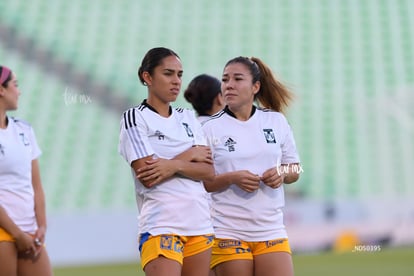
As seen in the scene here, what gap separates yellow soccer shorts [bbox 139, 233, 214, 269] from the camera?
438cm

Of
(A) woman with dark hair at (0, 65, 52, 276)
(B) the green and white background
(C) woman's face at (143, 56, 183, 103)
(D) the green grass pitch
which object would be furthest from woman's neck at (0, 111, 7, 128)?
(B) the green and white background

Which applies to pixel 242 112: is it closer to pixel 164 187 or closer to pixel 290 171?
pixel 290 171

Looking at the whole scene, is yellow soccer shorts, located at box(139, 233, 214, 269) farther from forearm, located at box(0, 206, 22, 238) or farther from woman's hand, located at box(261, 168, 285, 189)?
forearm, located at box(0, 206, 22, 238)

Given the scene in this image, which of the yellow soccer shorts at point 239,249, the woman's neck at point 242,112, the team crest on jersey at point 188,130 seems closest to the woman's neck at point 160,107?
the team crest on jersey at point 188,130

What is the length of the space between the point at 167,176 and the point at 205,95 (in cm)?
144

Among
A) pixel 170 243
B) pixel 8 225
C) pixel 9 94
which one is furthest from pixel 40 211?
pixel 170 243

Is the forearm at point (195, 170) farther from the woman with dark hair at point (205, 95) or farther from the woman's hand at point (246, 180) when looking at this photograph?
the woman with dark hair at point (205, 95)

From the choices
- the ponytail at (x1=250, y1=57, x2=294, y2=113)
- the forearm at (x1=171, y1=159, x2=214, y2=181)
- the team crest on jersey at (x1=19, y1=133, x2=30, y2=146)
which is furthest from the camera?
the ponytail at (x1=250, y1=57, x2=294, y2=113)

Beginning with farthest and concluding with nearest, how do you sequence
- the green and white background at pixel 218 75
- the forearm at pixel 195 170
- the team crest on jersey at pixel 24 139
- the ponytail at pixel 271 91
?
the green and white background at pixel 218 75 < the ponytail at pixel 271 91 < the team crest on jersey at pixel 24 139 < the forearm at pixel 195 170

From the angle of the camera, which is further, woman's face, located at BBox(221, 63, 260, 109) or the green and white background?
the green and white background

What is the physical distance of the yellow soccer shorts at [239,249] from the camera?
195 inches

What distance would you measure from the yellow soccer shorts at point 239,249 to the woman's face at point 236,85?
815 mm

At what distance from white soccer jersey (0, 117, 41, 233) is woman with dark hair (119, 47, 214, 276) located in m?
0.72

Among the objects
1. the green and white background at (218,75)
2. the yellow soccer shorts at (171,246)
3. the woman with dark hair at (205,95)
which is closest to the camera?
the yellow soccer shorts at (171,246)
